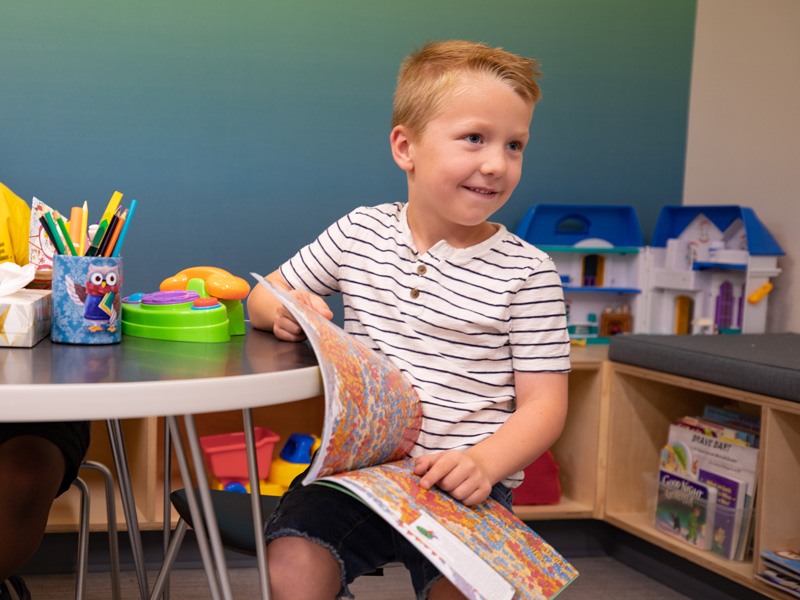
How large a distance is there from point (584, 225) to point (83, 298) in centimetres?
195

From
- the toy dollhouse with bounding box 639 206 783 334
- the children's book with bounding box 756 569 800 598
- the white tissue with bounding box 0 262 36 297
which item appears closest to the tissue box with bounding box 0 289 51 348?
the white tissue with bounding box 0 262 36 297

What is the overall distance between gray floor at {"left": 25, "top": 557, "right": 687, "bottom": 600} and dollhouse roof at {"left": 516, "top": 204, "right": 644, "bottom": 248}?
3.19 feet

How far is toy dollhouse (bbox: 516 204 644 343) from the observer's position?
2512 mm

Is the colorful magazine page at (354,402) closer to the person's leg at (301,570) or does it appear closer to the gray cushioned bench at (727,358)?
the person's leg at (301,570)

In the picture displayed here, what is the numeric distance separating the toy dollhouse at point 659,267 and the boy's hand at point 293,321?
4.70 ft

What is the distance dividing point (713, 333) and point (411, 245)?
59.9 inches

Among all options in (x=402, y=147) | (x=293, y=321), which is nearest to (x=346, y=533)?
(x=293, y=321)

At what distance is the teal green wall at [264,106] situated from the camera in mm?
2240

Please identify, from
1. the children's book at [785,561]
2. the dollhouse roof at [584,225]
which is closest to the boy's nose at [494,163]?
the children's book at [785,561]

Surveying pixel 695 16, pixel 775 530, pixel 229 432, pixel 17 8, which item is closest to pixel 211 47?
pixel 17 8

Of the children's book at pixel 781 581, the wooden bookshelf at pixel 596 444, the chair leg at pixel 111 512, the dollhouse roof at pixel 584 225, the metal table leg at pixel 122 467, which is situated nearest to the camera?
the metal table leg at pixel 122 467

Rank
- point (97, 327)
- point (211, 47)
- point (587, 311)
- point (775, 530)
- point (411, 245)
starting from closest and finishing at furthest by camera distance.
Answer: point (97, 327)
point (411, 245)
point (775, 530)
point (211, 47)
point (587, 311)

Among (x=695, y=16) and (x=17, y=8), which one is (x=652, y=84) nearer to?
(x=695, y=16)

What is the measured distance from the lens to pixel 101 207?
2291 mm
